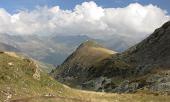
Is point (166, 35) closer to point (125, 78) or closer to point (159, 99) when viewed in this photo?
point (125, 78)

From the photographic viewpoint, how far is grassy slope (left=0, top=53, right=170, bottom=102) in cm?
4966

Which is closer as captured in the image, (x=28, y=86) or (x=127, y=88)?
(x=28, y=86)

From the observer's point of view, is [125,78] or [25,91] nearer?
[25,91]

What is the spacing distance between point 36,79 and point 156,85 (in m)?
81.7

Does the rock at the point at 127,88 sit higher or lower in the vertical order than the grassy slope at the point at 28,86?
higher

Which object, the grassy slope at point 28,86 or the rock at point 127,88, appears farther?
the rock at point 127,88

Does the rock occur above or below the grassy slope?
above

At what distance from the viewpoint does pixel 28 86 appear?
5219cm

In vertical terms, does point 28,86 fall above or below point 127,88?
below

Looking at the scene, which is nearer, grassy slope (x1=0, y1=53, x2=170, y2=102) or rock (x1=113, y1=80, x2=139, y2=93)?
grassy slope (x1=0, y1=53, x2=170, y2=102)

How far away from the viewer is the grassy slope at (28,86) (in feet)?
163

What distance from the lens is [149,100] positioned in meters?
59.4

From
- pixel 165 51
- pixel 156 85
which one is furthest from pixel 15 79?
pixel 165 51

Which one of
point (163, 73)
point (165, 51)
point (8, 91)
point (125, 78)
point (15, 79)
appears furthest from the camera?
point (125, 78)
